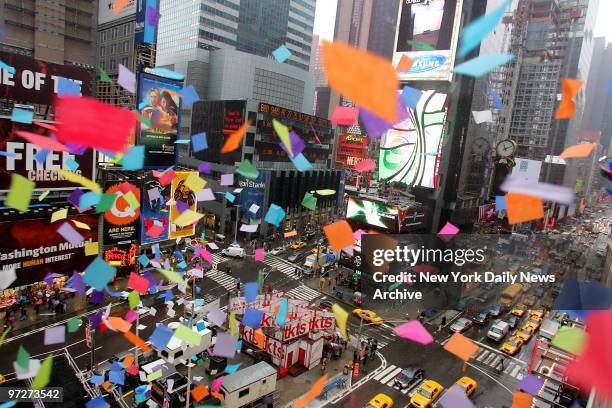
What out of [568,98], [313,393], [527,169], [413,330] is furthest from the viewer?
[527,169]

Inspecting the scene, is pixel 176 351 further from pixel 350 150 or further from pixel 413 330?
pixel 350 150

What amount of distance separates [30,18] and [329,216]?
4081cm

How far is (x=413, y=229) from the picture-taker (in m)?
30.1

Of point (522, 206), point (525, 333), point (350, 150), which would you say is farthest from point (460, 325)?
point (350, 150)

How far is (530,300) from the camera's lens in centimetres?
3133

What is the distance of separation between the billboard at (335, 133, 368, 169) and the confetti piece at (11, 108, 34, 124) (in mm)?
48263

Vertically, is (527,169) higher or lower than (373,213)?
higher

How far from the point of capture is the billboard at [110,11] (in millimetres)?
36188

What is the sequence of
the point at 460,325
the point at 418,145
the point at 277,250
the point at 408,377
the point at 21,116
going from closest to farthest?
the point at 21,116 → the point at 408,377 → the point at 460,325 → the point at 418,145 → the point at 277,250

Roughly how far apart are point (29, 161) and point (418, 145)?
79.9 feet

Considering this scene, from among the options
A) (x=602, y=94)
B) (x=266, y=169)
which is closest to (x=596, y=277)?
(x=266, y=169)

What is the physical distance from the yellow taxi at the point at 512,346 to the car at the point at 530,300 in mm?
8563

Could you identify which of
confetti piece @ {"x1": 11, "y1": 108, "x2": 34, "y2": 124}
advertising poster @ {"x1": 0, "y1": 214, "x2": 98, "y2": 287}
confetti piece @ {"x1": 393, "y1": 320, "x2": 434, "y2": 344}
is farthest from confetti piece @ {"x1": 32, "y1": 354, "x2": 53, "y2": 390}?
confetti piece @ {"x1": 393, "y1": 320, "x2": 434, "y2": 344}

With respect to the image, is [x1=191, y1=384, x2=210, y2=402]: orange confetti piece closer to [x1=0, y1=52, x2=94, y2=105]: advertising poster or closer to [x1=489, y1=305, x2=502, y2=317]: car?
[x1=0, y1=52, x2=94, y2=105]: advertising poster
